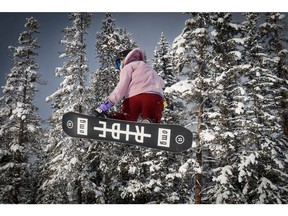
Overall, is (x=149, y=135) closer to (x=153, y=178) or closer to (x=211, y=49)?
(x=211, y=49)

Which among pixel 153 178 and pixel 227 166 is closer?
pixel 227 166

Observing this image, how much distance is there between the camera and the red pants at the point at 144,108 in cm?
386

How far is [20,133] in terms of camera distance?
938cm

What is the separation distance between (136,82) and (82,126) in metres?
0.85

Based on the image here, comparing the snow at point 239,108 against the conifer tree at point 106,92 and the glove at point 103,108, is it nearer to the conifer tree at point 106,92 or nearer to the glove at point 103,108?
the conifer tree at point 106,92

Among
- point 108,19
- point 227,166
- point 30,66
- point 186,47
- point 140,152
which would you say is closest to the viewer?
point 108,19

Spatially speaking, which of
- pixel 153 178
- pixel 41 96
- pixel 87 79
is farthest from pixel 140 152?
pixel 41 96

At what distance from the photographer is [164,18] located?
5746mm

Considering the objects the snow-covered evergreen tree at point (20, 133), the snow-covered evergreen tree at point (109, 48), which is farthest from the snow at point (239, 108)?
the snow-covered evergreen tree at point (20, 133)

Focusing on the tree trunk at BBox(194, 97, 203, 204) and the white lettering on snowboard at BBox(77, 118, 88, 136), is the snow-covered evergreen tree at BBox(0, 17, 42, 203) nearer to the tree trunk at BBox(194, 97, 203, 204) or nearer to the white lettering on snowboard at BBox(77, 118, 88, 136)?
the tree trunk at BBox(194, 97, 203, 204)

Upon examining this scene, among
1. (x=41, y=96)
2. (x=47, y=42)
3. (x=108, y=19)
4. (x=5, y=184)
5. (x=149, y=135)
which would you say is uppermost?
(x=108, y=19)

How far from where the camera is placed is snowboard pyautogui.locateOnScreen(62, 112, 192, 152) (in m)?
3.78

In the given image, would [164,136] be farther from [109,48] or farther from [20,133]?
[20,133]

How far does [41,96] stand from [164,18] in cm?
366
